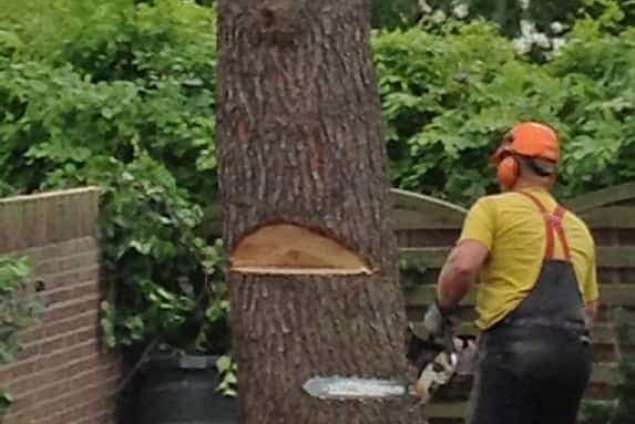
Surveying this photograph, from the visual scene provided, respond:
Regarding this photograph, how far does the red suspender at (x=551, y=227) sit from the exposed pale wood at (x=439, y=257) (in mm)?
2322

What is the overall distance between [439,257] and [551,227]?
8.46 ft

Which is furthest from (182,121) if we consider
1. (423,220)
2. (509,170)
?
(509,170)

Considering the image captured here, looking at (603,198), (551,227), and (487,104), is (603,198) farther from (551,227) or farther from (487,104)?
(551,227)

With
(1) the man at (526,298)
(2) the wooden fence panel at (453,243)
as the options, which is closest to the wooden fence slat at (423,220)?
(2) the wooden fence panel at (453,243)

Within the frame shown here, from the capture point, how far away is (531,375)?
23.0ft

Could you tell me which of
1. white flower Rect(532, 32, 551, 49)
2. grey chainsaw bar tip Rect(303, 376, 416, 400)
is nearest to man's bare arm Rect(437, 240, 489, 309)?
grey chainsaw bar tip Rect(303, 376, 416, 400)

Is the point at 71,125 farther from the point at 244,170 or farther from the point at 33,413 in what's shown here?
the point at 244,170

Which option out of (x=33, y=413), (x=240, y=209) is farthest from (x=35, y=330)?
(x=240, y=209)

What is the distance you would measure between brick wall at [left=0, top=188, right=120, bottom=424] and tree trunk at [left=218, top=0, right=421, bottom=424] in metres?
3.44

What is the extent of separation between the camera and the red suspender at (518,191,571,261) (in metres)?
7.08

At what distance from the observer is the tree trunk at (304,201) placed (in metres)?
4.83

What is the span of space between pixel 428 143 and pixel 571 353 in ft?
9.98

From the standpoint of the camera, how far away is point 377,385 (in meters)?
4.91

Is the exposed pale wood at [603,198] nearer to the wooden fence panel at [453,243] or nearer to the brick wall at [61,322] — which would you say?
the wooden fence panel at [453,243]
